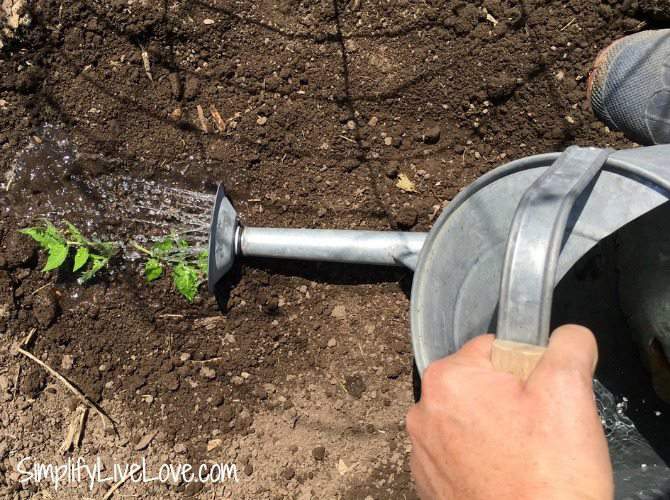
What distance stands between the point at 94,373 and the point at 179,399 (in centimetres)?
28

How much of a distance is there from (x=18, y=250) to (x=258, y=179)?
79 centimetres

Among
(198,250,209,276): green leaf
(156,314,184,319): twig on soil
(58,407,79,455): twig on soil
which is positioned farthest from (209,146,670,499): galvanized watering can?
(58,407,79,455): twig on soil

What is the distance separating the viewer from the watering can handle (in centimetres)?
68

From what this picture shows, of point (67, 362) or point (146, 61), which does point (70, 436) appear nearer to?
point (67, 362)

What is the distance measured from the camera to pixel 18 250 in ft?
5.61

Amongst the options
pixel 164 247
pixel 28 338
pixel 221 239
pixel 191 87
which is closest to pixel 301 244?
pixel 221 239

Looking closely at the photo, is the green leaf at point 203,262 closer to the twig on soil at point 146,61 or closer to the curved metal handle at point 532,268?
the twig on soil at point 146,61

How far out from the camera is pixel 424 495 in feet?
2.73

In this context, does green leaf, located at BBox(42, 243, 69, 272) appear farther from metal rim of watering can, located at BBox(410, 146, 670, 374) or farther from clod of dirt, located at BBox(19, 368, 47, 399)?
metal rim of watering can, located at BBox(410, 146, 670, 374)

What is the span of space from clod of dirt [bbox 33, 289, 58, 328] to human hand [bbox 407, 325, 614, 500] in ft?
4.45

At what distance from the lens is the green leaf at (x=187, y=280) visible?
1.65 meters

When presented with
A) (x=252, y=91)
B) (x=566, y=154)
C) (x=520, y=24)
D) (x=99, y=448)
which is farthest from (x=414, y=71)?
(x=99, y=448)

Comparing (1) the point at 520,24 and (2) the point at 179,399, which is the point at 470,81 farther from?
(2) the point at 179,399

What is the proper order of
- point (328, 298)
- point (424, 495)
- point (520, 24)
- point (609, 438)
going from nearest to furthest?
point (424, 495) → point (609, 438) → point (520, 24) → point (328, 298)
